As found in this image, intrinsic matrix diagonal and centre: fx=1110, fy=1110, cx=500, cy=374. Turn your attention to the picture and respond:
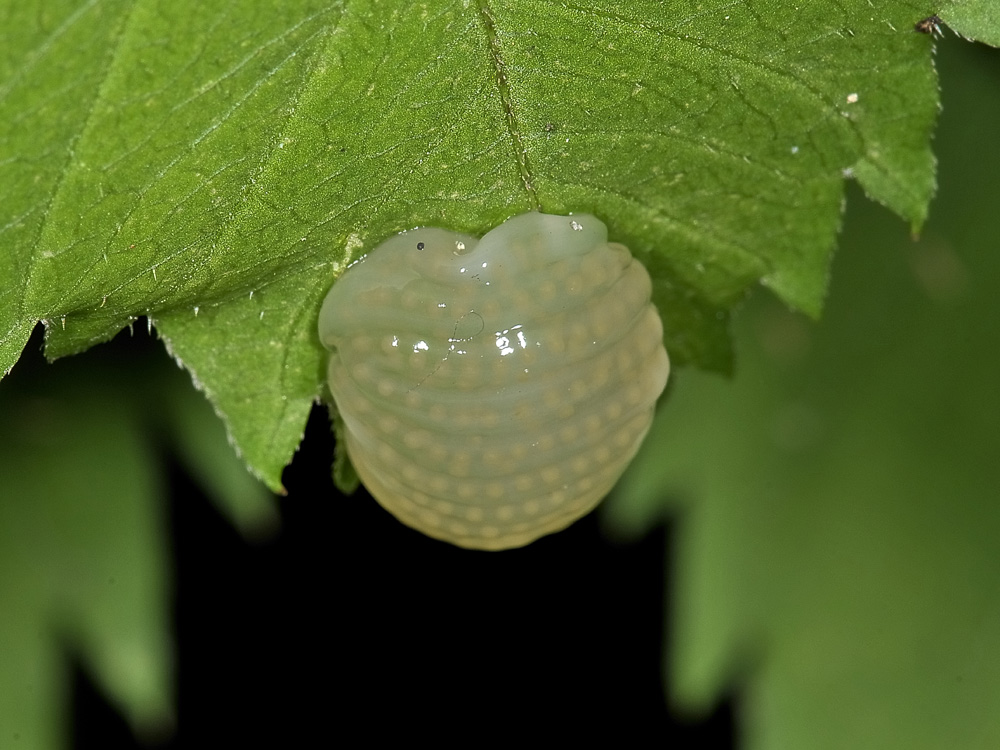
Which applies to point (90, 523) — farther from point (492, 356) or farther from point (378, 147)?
point (378, 147)

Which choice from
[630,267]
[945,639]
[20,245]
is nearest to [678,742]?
[945,639]

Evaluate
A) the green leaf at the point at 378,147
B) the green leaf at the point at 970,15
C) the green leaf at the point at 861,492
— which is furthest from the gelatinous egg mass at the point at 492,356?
the green leaf at the point at 861,492

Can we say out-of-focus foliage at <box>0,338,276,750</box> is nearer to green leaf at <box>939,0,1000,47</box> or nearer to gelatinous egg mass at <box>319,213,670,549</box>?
gelatinous egg mass at <box>319,213,670,549</box>

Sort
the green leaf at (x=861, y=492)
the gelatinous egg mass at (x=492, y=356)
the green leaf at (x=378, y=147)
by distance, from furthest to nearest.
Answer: the green leaf at (x=861, y=492)
the gelatinous egg mass at (x=492, y=356)
the green leaf at (x=378, y=147)

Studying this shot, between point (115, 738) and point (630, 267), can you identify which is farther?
point (115, 738)

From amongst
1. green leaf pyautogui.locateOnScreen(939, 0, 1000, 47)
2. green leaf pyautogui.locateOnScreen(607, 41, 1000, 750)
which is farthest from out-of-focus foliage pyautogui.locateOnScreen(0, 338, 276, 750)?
green leaf pyautogui.locateOnScreen(939, 0, 1000, 47)

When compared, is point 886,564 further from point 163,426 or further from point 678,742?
point 163,426

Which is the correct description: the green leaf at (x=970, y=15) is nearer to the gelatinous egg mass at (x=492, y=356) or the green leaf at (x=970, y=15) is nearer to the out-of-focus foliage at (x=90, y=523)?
the gelatinous egg mass at (x=492, y=356)
